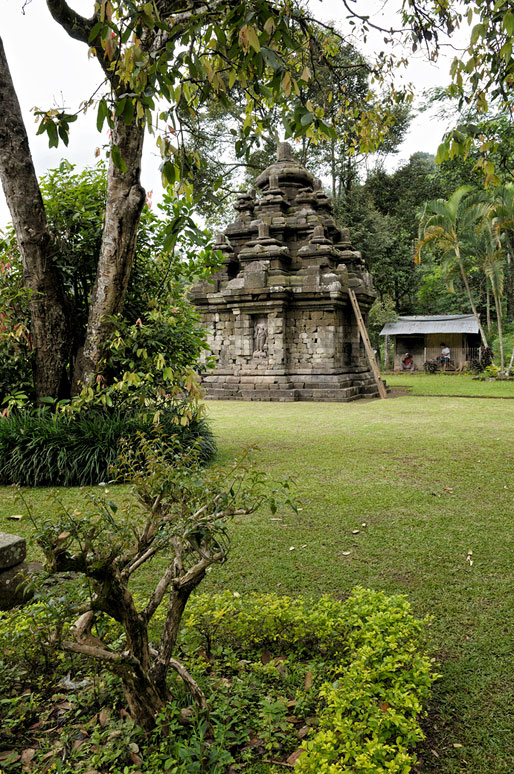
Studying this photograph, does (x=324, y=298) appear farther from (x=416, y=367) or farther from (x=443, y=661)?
(x=416, y=367)

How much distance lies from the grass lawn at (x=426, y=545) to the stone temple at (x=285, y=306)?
691 cm

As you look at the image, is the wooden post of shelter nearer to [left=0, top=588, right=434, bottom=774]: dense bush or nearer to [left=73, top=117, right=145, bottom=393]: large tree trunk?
[left=73, top=117, right=145, bottom=393]: large tree trunk

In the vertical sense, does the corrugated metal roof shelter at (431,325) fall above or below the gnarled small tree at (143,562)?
above

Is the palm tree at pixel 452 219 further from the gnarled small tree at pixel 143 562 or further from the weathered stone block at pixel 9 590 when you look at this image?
the gnarled small tree at pixel 143 562

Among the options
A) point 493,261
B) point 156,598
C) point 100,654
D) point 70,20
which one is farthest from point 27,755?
point 493,261

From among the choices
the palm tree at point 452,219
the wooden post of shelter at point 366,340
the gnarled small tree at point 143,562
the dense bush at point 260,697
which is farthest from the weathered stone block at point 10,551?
the palm tree at point 452,219

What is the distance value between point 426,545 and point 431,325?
87.4 ft

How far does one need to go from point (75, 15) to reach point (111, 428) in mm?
4261

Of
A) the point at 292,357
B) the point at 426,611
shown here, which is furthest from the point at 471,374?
the point at 426,611

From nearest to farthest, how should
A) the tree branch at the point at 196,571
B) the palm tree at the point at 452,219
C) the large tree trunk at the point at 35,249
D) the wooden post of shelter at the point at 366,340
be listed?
the tree branch at the point at 196,571 < the large tree trunk at the point at 35,249 < the wooden post of shelter at the point at 366,340 < the palm tree at the point at 452,219

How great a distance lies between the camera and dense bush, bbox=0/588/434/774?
68.2 inches

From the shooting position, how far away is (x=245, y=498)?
201 centimetres

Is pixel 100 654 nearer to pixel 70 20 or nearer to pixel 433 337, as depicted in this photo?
pixel 70 20

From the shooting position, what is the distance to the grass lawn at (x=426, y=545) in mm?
2156
